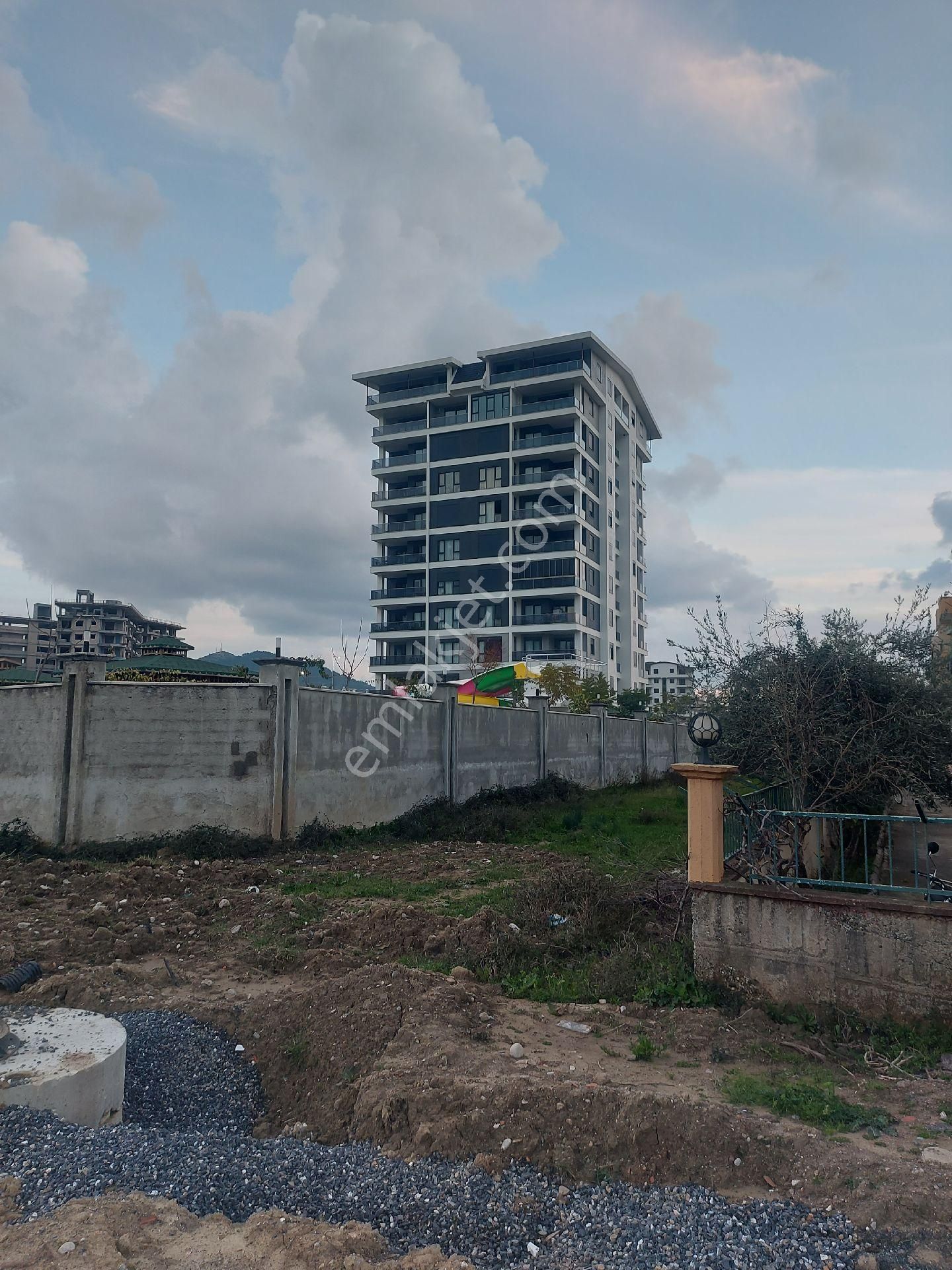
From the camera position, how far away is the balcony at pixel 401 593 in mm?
56219

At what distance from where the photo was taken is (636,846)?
1358 cm

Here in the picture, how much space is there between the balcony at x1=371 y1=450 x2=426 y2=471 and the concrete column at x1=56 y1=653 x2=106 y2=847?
46.5 m

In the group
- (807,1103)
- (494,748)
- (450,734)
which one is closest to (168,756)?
(450,734)

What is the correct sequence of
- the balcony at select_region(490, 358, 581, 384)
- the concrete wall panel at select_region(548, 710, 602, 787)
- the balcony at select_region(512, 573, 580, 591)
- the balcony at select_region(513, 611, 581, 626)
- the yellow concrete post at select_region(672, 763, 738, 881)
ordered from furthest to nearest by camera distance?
the balcony at select_region(490, 358, 581, 384)
the balcony at select_region(512, 573, 580, 591)
the balcony at select_region(513, 611, 581, 626)
the concrete wall panel at select_region(548, 710, 602, 787)
the yellow concrete post at select_region(672, 763, 738, 881)

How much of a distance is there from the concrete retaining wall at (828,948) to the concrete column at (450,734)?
1056 cm

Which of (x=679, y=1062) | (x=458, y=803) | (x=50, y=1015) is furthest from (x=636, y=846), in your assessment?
(x=50, y=1015)

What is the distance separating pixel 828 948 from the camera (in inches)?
220

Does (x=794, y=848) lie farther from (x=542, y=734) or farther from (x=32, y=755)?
(x=542, y=734)

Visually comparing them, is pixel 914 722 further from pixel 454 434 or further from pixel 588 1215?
pixel 454 434

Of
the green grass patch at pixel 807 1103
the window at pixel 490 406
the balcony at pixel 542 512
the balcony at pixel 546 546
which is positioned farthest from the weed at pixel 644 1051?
the window at pixel 490 406

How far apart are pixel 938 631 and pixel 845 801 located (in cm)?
231

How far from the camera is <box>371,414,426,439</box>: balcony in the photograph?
5734 cm

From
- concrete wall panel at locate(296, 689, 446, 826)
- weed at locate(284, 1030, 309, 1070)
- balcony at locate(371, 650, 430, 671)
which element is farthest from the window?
weed at locate(284, 1030, 309, 1070)

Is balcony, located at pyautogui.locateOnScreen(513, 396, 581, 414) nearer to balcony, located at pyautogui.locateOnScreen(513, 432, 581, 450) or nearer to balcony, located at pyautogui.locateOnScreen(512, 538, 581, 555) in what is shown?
balcony, located at pyautogui.locateOnScreen(513, 432, 581, 450)
